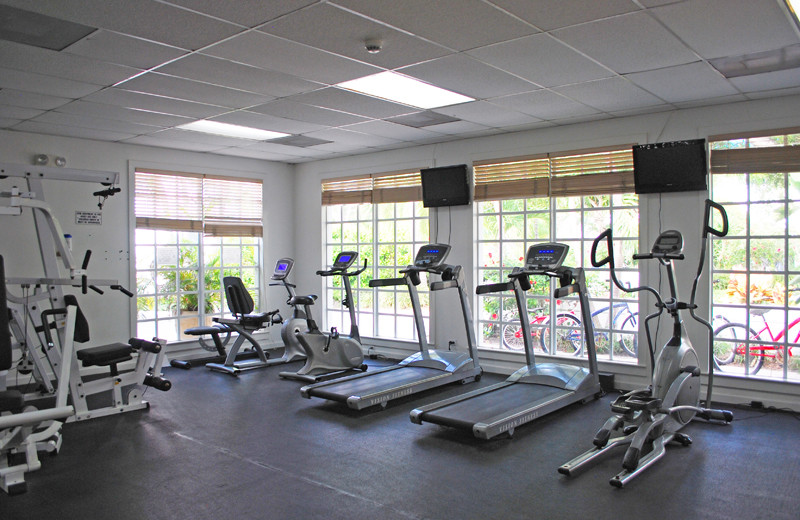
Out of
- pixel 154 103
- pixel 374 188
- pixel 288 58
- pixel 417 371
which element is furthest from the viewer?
pixel 374 188

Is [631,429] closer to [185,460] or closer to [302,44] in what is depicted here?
[185,460]

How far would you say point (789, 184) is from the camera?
17.3 feet

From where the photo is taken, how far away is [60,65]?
163 inches

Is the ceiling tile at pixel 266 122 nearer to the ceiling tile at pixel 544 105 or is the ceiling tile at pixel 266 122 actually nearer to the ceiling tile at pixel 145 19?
the ceiling tile at pixel 145 19

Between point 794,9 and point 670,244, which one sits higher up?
point 794,9

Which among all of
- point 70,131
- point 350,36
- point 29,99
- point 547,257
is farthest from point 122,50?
point 547,257

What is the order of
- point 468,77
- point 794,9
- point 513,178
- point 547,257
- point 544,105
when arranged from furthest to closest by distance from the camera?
point 513,178 < point 544,105 < point 547,257 < point 468,77 < point 794,9

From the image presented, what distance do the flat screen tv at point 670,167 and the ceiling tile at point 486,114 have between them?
3.92ft

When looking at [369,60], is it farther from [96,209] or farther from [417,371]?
[96,209]

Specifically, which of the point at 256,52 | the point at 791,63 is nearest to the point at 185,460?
the point at 256,52

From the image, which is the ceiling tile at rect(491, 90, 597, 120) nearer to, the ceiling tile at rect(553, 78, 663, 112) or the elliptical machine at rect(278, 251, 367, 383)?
the ceiling tile at rect(553, 78, 663, 112)

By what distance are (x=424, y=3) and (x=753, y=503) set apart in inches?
135

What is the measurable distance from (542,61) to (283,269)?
4551 millimetres

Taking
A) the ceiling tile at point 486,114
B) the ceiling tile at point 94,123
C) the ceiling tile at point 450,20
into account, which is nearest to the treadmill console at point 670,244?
the ceiling tile at point 486,114
